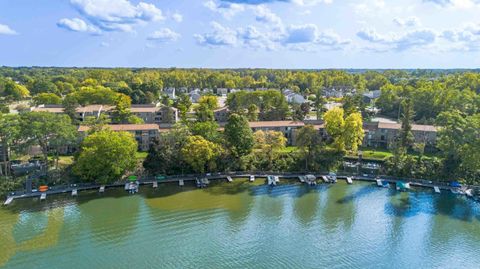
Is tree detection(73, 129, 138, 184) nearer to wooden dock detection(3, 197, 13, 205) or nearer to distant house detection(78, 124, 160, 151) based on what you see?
wooden dock detection(3, 197, 13, 205)

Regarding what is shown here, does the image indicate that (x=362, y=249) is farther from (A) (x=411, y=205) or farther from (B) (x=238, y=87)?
(B) (x=238, y=87)

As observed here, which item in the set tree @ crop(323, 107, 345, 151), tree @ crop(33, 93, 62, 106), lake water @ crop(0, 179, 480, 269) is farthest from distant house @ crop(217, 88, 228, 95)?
lake water @ crop(0, 179, 480, 269)

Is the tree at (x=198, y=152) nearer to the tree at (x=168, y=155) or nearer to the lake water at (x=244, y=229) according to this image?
the tree at (x=168, y=155)

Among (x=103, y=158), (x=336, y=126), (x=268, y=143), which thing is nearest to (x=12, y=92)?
(x=103, y=158)

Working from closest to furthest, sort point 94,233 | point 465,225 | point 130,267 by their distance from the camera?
point 130,267 → point 94,233 → point 465,225

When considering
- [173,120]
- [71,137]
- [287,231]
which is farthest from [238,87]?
[287,231]
